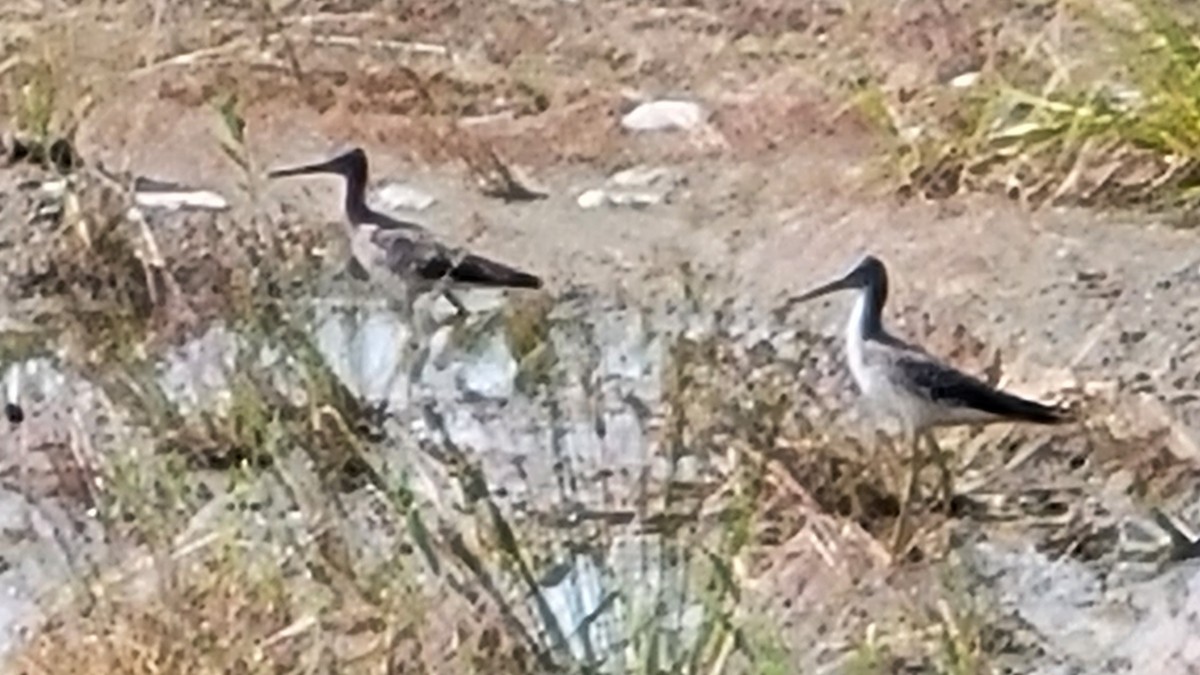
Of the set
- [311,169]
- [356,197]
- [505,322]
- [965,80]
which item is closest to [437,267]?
[505,322]

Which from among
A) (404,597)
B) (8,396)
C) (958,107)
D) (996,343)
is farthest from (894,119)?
(404,597)

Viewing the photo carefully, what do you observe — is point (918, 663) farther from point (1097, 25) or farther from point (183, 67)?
point (183, 67)

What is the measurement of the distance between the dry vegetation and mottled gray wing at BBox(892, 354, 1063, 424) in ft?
0.41

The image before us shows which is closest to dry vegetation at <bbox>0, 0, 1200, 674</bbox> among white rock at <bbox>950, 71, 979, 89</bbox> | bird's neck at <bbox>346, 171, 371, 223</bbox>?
white rock at <bbox>950, 71, 979, 89</bbox>

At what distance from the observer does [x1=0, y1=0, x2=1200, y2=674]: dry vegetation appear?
3385mm

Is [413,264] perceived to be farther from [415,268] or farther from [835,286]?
[835,286]

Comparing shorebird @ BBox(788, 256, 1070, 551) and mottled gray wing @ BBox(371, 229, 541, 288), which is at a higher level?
shorebird @ BBox(788, 256, 1070, 551)

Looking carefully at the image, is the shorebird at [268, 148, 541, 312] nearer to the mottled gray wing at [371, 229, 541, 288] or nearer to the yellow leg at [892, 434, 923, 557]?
Result: the mottled gray wing at [371, 229, 541, 288]

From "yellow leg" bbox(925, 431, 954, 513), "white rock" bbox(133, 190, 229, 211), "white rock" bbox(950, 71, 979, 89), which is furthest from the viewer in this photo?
"white rock" bbox(950, 71, 979, 89)

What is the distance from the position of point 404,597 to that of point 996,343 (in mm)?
1398

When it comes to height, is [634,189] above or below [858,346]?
below

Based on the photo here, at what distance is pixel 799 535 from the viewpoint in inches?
149

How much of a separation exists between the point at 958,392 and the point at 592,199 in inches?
58.5

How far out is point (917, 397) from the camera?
12.6 feet
